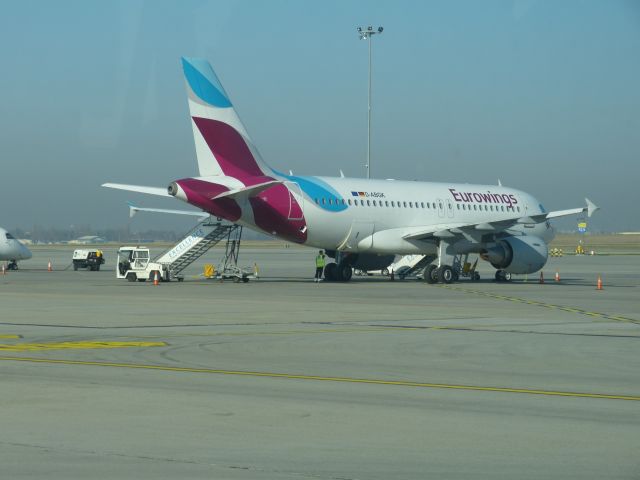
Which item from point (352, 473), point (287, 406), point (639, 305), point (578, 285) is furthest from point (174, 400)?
point (578, 285)

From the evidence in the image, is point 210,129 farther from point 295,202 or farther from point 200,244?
point 200,244

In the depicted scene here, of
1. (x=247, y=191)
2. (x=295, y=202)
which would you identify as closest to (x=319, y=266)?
(x=295, y=202)

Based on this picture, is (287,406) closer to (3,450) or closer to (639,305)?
(3,450)

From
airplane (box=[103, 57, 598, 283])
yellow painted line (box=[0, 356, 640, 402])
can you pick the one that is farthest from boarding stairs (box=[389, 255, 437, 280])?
yellow painted line (box=[0, 356, 640, 402])

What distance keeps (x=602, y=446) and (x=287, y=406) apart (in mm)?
4090

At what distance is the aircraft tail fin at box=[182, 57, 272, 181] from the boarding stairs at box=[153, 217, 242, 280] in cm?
504

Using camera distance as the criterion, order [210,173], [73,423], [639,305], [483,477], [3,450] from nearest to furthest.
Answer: [483,477]
[3,450]
[73,423]
[639,305]
[210,173]

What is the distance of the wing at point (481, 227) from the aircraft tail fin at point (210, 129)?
9024 mm

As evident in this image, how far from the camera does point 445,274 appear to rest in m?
51.4

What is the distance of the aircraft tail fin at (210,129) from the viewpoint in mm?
49062

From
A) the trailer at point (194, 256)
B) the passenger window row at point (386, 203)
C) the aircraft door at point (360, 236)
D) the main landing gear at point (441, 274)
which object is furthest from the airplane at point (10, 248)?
the main landing gear at point (441, 274)

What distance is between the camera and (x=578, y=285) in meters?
51.9

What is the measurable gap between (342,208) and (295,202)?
2.70 meters

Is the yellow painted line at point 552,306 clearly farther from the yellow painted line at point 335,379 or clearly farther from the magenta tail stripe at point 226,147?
the yellow painted line at point 335,379
